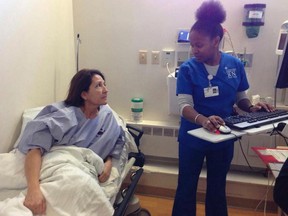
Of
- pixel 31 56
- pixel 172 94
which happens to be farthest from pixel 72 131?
pixel 172 94

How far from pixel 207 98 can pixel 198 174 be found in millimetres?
465

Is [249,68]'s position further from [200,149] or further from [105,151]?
[105,151]

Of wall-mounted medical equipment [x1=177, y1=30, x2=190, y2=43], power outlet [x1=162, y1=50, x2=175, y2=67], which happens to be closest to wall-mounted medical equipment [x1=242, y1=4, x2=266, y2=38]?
wall-mounted medical equipment [x1=177, y1=30, x2=190, y2=43]

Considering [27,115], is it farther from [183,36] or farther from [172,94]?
[183,36]

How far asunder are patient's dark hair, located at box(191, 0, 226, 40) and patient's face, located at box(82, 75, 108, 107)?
0.60 m

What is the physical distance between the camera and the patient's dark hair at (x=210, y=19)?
4.67 feet

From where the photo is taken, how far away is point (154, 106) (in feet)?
8.07

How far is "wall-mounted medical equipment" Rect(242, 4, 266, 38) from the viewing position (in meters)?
2.06

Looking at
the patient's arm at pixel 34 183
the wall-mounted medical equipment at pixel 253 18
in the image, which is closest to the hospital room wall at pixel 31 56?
the patient's arm at pixel 34 183

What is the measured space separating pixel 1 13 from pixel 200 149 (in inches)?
53.0

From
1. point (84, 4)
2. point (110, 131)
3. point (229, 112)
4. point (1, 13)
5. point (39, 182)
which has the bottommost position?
point (39, 182)

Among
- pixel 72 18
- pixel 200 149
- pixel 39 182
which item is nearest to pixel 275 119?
pixel 200 149

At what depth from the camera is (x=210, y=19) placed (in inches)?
57.0

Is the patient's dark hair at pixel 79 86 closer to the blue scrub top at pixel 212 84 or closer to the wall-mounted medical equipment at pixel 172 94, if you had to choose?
the blue scrub top at pixel 212 84
